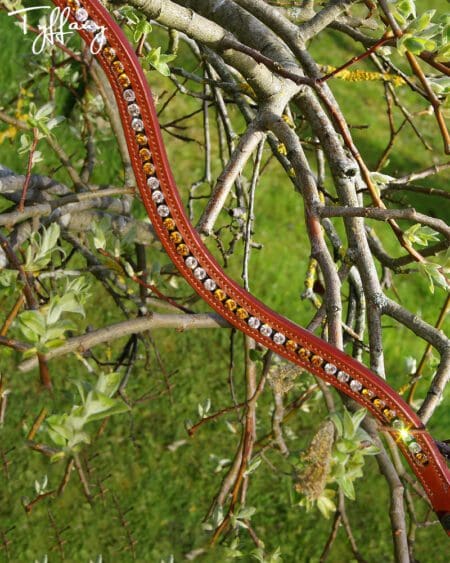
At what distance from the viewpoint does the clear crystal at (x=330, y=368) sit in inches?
52.3

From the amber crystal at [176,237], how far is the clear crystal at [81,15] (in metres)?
0.44

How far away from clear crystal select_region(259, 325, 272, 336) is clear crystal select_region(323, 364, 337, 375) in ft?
0.40

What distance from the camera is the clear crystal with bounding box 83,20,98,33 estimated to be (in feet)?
4.32

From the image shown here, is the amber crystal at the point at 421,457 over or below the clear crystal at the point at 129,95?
below

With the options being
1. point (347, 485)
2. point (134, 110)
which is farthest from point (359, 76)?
point (347, 485)

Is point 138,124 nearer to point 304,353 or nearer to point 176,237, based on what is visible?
point 176,237

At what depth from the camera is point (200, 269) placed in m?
1.35

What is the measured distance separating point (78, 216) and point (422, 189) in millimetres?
934

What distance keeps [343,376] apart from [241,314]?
0.75 ft

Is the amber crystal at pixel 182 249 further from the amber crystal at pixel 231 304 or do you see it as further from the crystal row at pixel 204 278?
the amber crystal at pixel 231 304

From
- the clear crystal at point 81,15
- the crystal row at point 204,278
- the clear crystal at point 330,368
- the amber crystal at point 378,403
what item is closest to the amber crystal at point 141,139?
the crystal row at point 204,278

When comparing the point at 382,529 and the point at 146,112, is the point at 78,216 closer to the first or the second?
the point at 146,112

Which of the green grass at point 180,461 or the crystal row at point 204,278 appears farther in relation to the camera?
the green grass at point 180,461

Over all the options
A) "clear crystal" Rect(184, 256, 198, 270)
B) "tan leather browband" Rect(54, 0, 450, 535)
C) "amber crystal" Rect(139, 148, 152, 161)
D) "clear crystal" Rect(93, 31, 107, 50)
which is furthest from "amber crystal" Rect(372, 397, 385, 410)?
"clear crystal" Rect(93, 31, 107, 50)
